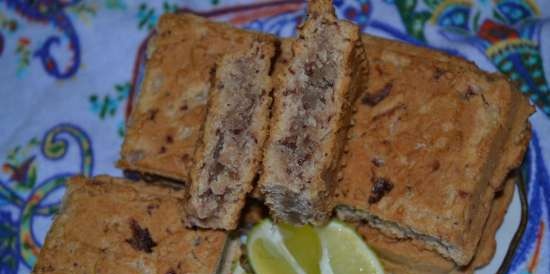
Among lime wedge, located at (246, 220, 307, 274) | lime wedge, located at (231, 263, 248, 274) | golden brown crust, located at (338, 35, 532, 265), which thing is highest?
golden brown crust, located at (338, 35, 532, 265)

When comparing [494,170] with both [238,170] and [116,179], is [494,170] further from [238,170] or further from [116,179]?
[116,179]

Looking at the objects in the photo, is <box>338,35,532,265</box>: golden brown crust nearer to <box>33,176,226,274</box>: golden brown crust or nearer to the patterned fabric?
the patterned fabric

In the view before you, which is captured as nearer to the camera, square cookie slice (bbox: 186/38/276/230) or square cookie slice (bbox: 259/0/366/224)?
square cookie slice (bbox: 259/0/366/224)

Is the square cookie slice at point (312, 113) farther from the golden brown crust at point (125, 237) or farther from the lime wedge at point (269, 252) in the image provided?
the golden brown crust at point (125, 237)

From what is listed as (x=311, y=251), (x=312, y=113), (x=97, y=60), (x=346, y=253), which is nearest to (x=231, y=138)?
(x=312, y=113)

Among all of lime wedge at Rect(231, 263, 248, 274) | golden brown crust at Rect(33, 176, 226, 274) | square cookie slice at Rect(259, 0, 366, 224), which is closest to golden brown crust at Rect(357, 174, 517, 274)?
square cookie slice at Rect(259, 0, 366, 224)

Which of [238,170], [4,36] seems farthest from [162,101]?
[4,36]

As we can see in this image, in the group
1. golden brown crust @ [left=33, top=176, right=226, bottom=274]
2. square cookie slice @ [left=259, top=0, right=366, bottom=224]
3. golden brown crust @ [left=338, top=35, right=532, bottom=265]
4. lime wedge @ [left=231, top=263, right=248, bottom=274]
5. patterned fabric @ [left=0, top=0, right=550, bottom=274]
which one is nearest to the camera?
square cookie slice @ [left=259, top=0, right=366, bottom=224]
